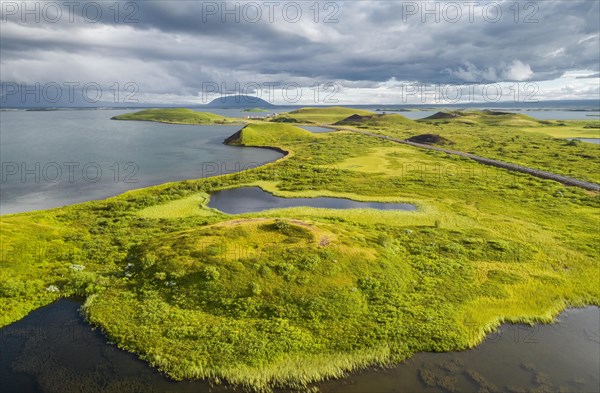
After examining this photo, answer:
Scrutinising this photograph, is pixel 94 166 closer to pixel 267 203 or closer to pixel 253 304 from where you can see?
pixel 267 203

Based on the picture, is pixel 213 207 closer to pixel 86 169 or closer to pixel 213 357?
pixel 213 357

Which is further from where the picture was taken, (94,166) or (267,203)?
(94,166)

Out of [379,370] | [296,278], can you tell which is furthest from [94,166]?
[379,370]

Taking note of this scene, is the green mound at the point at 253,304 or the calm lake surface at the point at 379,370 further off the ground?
the green mound at the point at 253,304

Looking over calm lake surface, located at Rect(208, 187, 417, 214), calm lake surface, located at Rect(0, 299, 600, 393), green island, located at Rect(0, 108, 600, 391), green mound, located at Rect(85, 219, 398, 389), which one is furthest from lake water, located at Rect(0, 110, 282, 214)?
calm lake surface, located at Rect(0, 299, 600, 393)

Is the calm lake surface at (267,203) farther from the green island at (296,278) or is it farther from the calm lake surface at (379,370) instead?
the calm lake surface at (379,370)

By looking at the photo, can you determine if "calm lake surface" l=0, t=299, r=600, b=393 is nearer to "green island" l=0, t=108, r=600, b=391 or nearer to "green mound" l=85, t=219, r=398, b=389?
"green island" l=0, t=108, r=600, b=391

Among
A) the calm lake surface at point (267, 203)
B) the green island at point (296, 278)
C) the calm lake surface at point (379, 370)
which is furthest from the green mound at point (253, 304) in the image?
the calm lake surface at point (267, 203)
